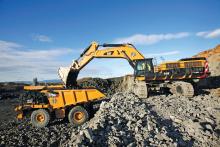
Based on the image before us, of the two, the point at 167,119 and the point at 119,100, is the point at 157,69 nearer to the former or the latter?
the point at 119,100

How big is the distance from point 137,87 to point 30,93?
6760 mm

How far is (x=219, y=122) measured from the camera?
12.1 metres

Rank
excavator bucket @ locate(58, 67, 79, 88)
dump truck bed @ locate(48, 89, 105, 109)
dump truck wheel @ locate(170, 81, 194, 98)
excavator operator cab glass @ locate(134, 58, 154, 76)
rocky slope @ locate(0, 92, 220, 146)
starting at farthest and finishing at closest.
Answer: excavator operator cab glass @ locate(134, 58, 154, 76), dump truck wheel @ locate(170, 81, 194, 98), excavator bucket @ locate(58, 67, 79, 88), dump truck bed @ locate(48, 89, 105, 109), rocky slope @ locate(0, 92, 220, 146)

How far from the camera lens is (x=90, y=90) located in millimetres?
13453

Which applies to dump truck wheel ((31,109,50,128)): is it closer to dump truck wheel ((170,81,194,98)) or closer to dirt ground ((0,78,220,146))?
dirt ground ((0,78,220,146))

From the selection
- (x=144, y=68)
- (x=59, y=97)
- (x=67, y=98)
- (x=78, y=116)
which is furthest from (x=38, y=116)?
(x=144, y=68)

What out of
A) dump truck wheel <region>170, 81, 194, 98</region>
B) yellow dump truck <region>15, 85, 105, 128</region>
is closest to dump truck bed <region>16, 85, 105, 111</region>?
yellow dump truck <region>15, 85, 105, 128</region>

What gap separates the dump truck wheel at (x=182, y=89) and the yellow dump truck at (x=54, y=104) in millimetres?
6010

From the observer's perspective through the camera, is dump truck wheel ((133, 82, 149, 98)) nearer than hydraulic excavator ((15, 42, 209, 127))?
No

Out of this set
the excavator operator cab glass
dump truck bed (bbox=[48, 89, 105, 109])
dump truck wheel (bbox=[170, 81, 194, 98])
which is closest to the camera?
dump truck bed (bbox=[48, 89, 105, 109])

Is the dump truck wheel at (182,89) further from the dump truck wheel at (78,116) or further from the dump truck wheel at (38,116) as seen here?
the dump truck wheel at (38,116)

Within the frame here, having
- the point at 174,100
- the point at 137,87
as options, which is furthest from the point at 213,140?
the point at 137,87

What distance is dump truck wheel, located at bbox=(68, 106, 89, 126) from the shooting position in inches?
512

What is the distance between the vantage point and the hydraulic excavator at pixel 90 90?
13.1 metres
